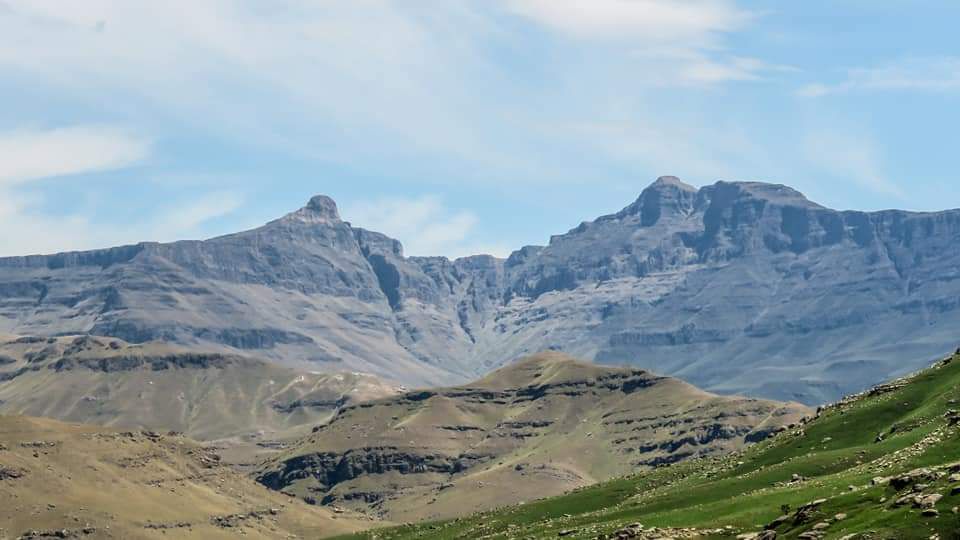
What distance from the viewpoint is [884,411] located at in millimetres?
124375

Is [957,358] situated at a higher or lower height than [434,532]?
higher

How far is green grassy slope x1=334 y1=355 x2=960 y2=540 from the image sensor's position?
67.4 metres

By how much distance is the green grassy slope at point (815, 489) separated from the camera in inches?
2653

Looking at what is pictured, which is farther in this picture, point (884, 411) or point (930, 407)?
point (884, 411)

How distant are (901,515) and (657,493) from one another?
6412cm

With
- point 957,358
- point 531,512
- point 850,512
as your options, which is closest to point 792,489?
Answer: point 850,512

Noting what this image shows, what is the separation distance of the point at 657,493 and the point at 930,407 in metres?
26.8

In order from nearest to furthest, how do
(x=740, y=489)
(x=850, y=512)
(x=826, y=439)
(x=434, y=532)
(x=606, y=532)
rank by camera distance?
(x=850, y=512)
(x=606, y=532)
(x=740, y=489)
(x=826, y=439)
(x=434, y=532)

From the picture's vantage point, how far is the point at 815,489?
88938 millimetres

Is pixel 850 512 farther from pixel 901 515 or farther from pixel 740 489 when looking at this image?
pixel 740 489

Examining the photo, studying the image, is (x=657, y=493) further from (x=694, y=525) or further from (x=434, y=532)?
(x=694, y=525)

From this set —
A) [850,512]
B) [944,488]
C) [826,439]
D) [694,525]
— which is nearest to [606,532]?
[694,525]

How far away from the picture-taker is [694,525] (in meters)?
86.5

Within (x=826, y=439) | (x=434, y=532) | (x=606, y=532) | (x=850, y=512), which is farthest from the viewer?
(x=434, y=532)
